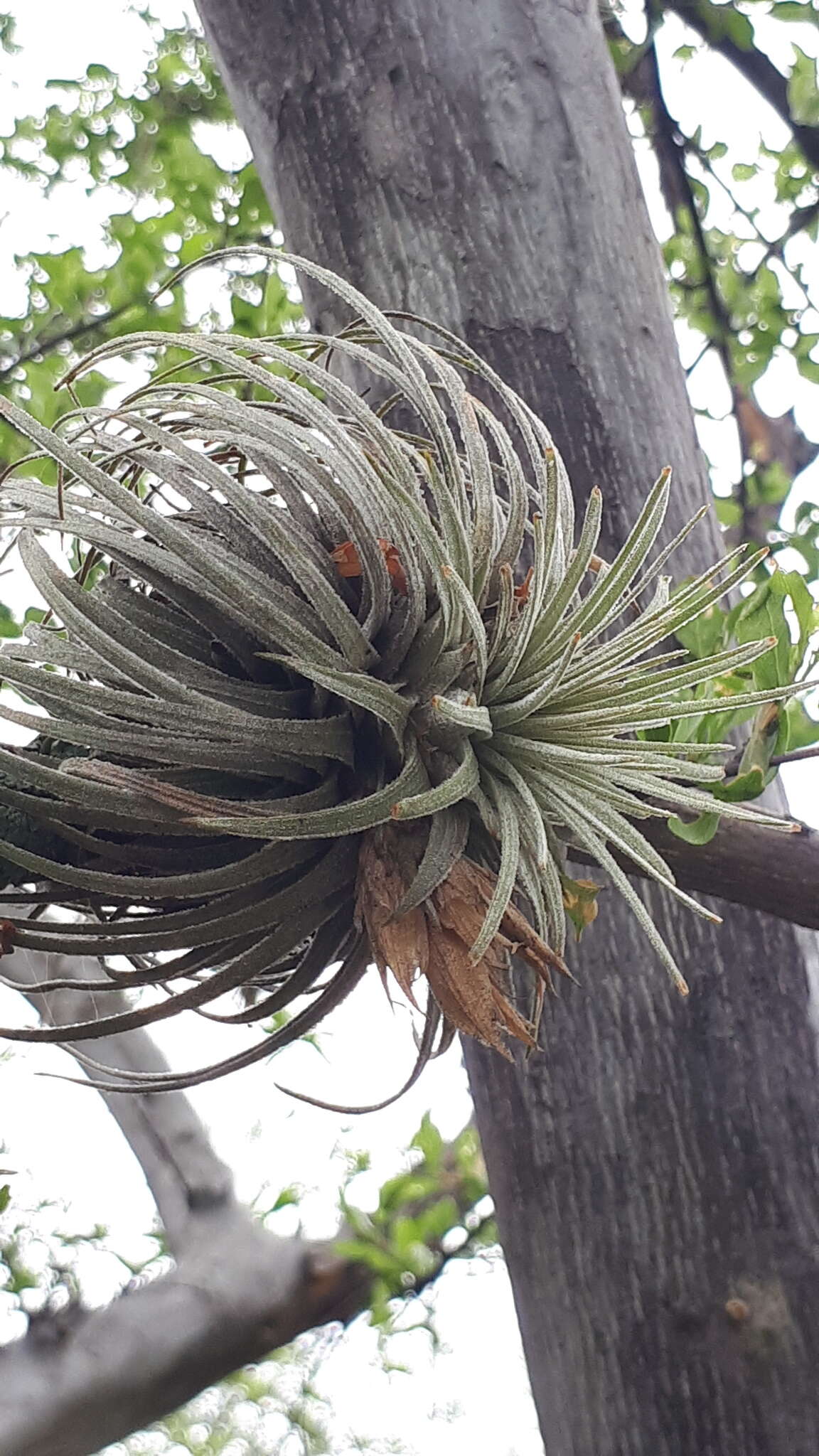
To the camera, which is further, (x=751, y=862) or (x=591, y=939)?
(x=591, y=939)

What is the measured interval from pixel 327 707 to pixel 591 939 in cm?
26

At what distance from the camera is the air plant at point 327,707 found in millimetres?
316

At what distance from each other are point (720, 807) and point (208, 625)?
155 millimetres

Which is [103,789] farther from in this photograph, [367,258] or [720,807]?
[367,258]

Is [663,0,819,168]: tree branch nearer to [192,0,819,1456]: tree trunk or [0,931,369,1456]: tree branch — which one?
[192,0,819,1456]: tree trunk

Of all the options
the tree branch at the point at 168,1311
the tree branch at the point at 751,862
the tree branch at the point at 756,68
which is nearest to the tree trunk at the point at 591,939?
the tree branch at the point at 751,862

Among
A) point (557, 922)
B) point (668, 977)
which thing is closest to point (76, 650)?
point (557, 922)

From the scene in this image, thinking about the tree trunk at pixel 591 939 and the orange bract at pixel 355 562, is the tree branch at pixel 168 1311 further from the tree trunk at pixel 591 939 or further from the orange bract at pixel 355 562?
the orange bract at pixel 355 562

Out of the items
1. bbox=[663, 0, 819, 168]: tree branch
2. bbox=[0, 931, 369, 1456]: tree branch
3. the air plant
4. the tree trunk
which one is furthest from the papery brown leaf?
bbox=[663, 0, 819, 168]: tree branch

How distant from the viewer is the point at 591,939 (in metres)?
0.55

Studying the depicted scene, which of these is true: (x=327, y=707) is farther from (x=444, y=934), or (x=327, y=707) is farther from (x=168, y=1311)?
(x=168, y=1311)

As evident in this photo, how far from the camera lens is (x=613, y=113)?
2.13 feet

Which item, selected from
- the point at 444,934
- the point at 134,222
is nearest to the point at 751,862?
the point at 444,934

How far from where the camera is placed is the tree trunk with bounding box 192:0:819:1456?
0.51m
